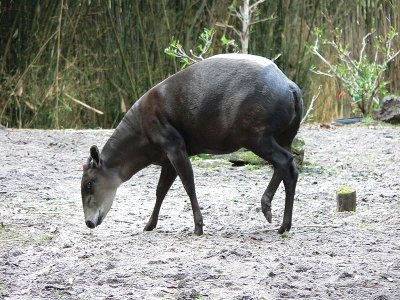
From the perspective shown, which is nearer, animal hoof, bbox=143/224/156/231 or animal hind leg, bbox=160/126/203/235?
animal hind leg, bbox=160/126/203/235

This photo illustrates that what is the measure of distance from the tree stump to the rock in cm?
528

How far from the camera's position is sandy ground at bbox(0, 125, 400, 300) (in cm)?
405

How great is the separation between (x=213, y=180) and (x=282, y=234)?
220cm

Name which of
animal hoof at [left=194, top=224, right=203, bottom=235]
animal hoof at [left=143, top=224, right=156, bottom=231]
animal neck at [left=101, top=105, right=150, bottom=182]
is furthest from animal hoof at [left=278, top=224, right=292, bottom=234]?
animal neck at [left=101, top=105, right=150, bottom=182]

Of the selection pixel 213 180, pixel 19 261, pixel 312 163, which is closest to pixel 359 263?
pixel 19 261

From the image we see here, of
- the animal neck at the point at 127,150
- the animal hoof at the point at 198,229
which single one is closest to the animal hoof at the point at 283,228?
the animal hoof at the point at 198,229

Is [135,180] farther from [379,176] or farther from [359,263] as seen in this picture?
[359,263]

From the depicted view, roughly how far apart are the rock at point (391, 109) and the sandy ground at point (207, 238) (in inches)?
96.6

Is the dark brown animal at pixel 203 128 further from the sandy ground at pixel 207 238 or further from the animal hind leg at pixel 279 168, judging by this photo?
the sandy ground at pixel 207 238

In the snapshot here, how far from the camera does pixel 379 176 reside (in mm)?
7418

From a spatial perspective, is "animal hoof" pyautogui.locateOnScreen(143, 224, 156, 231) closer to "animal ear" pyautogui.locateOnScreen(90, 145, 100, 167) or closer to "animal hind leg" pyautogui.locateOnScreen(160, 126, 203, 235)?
"animal hind leg" pyautogui.locateOnScreen(160, 126, 203, 235)

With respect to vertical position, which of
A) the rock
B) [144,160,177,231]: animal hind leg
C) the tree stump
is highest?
[144,160,177,231]: animal hind leg

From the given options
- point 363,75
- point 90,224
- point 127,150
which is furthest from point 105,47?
point 90,224

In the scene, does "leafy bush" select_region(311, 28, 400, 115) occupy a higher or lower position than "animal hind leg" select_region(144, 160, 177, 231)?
lower
